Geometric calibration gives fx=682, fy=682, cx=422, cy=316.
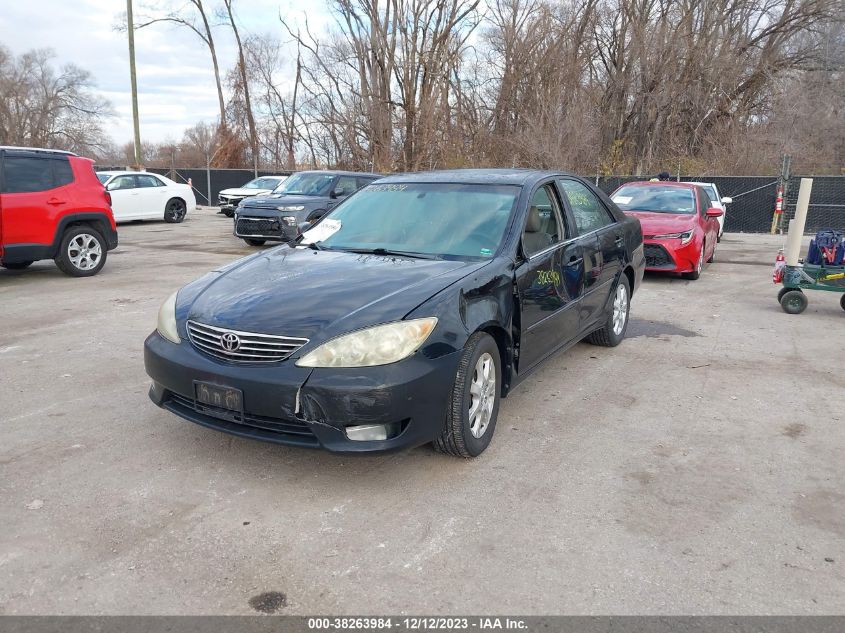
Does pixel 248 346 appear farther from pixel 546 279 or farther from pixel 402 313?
pixel 546 279

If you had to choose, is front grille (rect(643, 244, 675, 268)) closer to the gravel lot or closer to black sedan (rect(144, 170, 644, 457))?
the gravel lot

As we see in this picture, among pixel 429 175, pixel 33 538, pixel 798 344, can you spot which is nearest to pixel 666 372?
pixel 798 344

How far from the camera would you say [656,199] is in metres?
11.0

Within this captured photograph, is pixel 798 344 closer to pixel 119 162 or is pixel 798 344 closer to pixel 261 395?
pixel 261 395

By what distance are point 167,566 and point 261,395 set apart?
850 mm

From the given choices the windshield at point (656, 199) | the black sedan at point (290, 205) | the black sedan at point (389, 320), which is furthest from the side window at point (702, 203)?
the black sedan at point (389, 320)

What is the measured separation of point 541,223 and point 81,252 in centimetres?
783

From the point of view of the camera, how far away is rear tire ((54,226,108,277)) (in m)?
9.66

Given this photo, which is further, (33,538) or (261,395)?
(261,395)

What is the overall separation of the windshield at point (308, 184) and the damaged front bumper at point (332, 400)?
11012mm

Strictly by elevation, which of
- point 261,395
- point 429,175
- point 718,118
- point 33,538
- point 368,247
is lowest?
point 33,538

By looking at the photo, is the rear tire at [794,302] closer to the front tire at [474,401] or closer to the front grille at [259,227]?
the front tire at [474,401]

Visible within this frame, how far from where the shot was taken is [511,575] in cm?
279

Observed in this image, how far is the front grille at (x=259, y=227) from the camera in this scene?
43.0 feet
